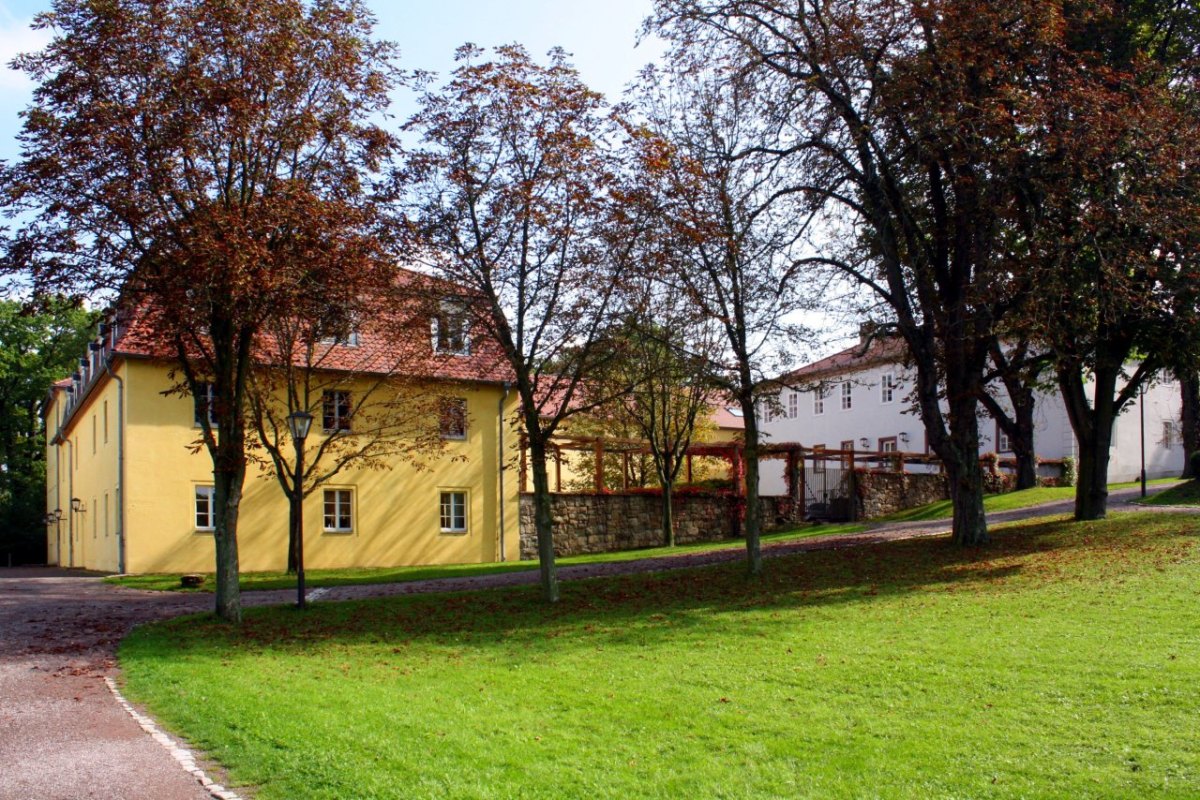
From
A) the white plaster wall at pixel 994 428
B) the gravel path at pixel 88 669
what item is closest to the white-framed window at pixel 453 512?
the gravel path at pixel 88 669

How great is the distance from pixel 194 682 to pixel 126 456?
56.8ft

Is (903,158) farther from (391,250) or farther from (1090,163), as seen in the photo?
(391,250)

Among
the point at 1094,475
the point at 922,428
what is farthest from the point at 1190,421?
the point at 1094,475

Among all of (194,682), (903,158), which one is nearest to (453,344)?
(194,682)

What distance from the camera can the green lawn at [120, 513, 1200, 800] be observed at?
21.4ft

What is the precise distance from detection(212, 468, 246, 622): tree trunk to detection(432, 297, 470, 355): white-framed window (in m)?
3.54

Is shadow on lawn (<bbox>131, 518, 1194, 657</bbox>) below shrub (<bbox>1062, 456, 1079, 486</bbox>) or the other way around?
below

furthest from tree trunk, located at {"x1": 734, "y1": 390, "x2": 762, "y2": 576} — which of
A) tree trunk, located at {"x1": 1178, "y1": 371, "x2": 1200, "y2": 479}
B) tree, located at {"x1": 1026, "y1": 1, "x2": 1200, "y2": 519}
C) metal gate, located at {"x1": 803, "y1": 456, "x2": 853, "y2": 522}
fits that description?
tree trunk, located at {"x1": 1178, "y1": 371, "x2": 1200, "y2": 479}

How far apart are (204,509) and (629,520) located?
1186 centimetres

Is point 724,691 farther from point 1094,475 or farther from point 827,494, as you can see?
point 827,494

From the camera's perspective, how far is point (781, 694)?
8.76 metres

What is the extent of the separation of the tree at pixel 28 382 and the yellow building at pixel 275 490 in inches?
703

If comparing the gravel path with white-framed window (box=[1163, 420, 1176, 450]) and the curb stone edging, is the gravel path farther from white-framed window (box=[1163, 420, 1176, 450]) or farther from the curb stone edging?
white-framed window (box=[1163, 420, 1176, 450])

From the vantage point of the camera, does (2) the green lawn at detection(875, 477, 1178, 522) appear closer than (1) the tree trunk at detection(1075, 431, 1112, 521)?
No
